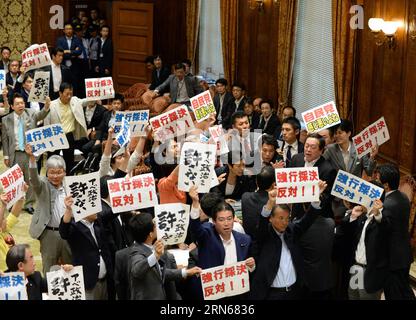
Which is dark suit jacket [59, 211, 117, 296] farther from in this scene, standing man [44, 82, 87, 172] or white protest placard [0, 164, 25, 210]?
standing man [44, 82, 87, 172]

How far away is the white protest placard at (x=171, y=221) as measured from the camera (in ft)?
19.5

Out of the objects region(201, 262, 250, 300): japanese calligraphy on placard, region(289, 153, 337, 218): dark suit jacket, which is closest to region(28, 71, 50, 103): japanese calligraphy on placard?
region(289, 153, 337, 218): dark suit jacket

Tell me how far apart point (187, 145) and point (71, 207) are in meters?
1.25

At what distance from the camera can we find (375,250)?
21.4 ft

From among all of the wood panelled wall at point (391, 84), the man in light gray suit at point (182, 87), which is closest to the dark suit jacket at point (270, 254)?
the wood panelled wall at point (391, 84)

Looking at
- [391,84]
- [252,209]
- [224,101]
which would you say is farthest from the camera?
[224,101]

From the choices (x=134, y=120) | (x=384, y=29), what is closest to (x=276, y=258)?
(x=134, y=120)

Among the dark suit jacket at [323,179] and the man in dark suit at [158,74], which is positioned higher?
the man in dark suit at [158,74]

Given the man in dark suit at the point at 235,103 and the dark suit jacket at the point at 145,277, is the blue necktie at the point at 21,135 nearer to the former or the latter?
the man in dark suit at the point at 235,103

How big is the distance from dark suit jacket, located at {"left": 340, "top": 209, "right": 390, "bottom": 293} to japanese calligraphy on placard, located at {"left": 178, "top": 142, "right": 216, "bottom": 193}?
4.47 feet

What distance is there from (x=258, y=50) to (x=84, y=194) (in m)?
7.73

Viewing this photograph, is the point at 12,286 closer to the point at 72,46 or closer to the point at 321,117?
the point at 321,117

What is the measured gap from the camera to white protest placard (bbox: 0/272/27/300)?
206 inches
